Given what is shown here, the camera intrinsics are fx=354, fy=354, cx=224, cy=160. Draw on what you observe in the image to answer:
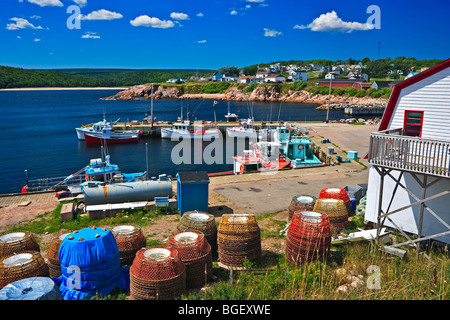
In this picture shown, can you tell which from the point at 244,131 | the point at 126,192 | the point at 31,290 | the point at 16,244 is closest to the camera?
the point at 31,290

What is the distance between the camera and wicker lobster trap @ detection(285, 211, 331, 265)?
10469 mm

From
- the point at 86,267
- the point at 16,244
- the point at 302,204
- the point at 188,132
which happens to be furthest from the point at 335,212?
the point at 188,132

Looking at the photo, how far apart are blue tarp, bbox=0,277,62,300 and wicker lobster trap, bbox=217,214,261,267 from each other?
491 centimetres

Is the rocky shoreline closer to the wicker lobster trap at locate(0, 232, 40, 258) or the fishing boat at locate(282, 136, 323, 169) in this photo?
the fishing boat at locate(282, 136, 323, 169)

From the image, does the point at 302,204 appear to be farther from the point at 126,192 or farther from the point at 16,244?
the point at 16,244

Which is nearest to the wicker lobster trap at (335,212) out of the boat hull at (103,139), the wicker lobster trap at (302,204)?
the wicker lobster trap at (302,204)

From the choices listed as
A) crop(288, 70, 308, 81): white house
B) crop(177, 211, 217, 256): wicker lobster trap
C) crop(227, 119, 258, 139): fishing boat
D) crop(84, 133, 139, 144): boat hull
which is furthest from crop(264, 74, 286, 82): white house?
crop(177, 211, 217, 256): wicker lobster trap

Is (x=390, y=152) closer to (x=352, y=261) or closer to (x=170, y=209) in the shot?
(x=352, y=261)

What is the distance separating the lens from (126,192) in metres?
18.0

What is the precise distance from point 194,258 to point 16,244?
18.0 ft

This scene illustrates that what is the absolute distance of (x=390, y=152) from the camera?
11.2 m

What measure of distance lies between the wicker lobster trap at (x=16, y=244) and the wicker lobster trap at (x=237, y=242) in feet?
19.1
